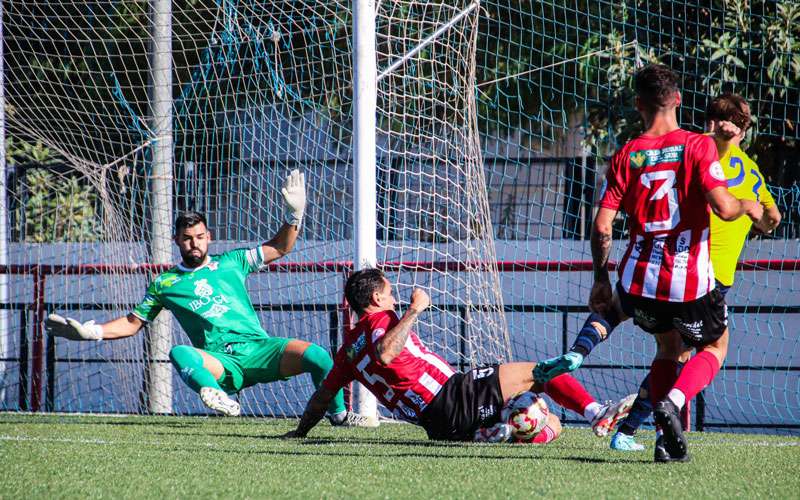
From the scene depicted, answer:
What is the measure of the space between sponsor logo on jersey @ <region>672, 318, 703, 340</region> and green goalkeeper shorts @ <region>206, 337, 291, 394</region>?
2914 millimetres

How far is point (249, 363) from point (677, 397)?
3.18 metres

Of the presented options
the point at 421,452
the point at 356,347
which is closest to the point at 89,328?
the point at 356,347

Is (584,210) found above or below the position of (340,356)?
above

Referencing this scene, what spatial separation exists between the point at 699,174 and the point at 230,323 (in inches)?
138

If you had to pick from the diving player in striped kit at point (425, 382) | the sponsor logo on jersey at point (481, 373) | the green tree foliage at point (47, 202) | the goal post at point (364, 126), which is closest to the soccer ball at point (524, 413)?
the diving player in striped kit at point (425, 382)

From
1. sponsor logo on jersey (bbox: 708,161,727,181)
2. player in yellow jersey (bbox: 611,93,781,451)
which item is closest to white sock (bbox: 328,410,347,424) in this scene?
player in yellow jersey (bbox: 611,93,781,451)

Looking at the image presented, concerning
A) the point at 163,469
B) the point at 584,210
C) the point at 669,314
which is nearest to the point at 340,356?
the point at 163,469

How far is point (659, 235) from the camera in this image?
432 centimetres

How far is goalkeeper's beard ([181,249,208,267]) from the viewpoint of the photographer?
21.8 feet

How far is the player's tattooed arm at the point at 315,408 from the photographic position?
5285 mm

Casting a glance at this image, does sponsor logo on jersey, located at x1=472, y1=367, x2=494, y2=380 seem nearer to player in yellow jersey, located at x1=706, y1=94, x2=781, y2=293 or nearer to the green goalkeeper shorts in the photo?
player in yellow jersey, located at x1=706, y1=94, x2=781, y2=293

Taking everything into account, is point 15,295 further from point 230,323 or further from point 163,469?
point 163,469

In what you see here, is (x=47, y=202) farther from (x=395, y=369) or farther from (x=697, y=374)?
(x=697, y=374)

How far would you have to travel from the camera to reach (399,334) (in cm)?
490
